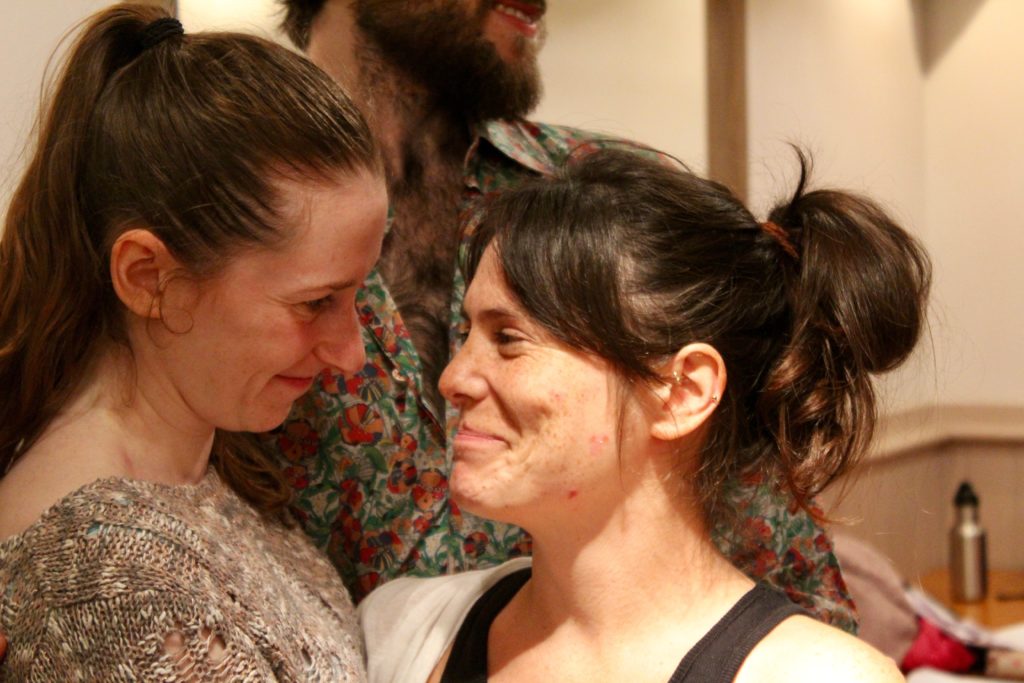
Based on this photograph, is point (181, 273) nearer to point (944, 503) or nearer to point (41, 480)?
point (41, 480)

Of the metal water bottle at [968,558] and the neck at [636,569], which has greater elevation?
the neck at [636,569]

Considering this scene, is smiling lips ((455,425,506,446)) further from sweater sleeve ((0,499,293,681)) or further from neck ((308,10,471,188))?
neck ((308,10,471,188))

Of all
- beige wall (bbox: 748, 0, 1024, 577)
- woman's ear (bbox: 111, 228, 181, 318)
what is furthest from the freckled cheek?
beige wall (bbox: 748, 0, 1024, 577)

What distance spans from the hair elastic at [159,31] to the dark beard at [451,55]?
50 centimetres

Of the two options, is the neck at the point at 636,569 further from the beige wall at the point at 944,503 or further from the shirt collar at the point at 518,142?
the beige wall at the point at 944,503

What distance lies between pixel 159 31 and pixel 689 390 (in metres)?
0.68

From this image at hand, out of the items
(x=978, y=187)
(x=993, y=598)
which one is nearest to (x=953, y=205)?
(x=978, y=187)

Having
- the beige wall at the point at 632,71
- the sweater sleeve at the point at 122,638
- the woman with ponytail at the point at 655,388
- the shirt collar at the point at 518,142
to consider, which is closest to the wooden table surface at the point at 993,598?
the beige wall at the point at 632,71

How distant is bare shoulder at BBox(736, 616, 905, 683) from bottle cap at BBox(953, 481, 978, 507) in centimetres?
266

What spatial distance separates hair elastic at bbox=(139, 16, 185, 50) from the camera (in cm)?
129

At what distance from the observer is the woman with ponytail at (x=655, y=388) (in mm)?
1242

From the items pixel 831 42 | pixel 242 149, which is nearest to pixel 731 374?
pixel 242 149

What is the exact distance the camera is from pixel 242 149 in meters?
1.21

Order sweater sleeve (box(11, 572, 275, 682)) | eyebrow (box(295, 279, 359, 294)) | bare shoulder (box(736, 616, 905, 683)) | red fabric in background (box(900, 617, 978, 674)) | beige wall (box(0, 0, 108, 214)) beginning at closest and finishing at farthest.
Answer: sweater sleeve (box(11, 572, 275, 682)) < bare shoulder (box(736, 616, 905, 683)) < eyebrow (box(295, 279, 359, 294)) < beige wall (box(0, 0, 108, 214)) < red fabric in background (box(900, 617, 978, 674))
